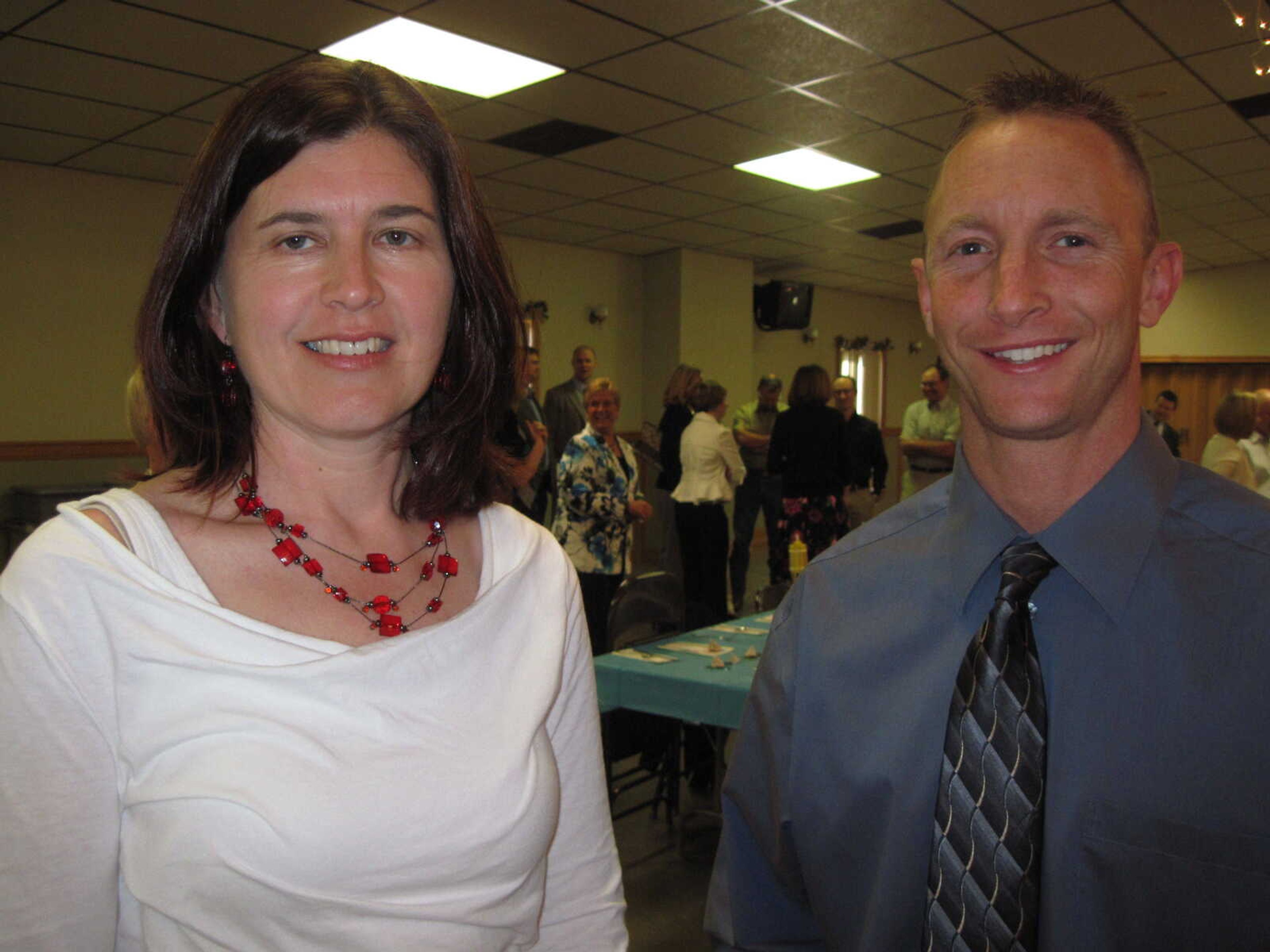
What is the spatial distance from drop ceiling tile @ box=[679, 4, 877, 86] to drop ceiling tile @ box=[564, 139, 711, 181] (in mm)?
1324

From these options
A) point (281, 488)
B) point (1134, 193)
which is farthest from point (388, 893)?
point (1134, 193)

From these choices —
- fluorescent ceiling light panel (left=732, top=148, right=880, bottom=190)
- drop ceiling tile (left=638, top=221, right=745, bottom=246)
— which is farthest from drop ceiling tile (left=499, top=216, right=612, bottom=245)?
fluorescent ceiling light panel (left=732, top=148, right=880, bottom=190)

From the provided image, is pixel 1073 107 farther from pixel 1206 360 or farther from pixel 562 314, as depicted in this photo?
pixel 1206 360

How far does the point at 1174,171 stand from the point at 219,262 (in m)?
7.44

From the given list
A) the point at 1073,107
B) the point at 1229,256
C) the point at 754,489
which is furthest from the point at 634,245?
the point at 1073,107

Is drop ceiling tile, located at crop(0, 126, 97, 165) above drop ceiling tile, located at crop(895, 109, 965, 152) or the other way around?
the other way around

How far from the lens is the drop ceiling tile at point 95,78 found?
4383 mm

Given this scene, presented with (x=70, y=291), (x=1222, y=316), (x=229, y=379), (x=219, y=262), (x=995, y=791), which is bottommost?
(x=995, y=791)

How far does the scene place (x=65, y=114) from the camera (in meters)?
5.25

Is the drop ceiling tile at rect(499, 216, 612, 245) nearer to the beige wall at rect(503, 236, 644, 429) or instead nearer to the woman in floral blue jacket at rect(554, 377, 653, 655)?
the beige wall at rect(503, 236, 644, 429)

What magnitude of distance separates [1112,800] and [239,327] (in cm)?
106

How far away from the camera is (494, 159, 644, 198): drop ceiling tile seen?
6465mm

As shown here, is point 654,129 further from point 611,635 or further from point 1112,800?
point 1112,800

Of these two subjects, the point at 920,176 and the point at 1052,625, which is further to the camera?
the point at 920,176
